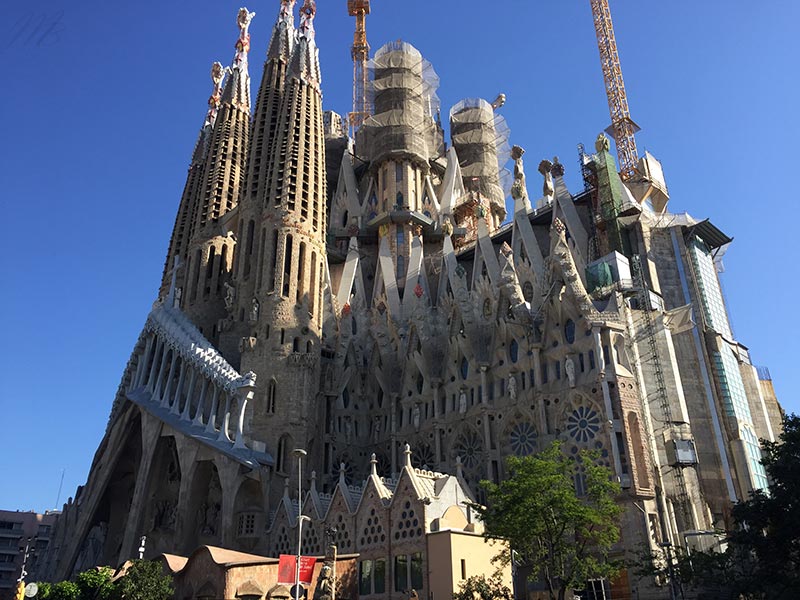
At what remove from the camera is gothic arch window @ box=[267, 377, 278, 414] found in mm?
37438

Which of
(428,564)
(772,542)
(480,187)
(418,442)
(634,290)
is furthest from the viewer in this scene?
(480,187)

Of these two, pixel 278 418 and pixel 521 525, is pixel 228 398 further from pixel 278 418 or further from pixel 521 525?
pixel 521 525

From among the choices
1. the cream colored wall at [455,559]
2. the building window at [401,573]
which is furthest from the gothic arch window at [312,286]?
the cream colored wall at [455,559]

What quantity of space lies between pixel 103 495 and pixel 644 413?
1243 inches

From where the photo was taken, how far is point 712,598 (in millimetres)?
25172

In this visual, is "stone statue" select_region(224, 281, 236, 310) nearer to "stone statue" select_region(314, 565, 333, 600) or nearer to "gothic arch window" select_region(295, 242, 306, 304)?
"gothic arch window" select_region(295, 242, 306, 304)

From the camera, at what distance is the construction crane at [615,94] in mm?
51594

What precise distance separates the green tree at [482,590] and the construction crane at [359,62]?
5290 centimetres

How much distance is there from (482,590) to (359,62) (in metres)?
62.0

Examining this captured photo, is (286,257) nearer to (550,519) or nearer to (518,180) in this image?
(518,180)

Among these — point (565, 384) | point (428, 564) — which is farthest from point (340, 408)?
point (428, 564)

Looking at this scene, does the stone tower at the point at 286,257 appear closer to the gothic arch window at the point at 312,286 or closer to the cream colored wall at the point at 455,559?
the gothic arch window at the point at 312,286

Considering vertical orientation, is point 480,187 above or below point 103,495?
above

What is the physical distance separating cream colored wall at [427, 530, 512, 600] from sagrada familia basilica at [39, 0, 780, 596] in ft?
3.63
